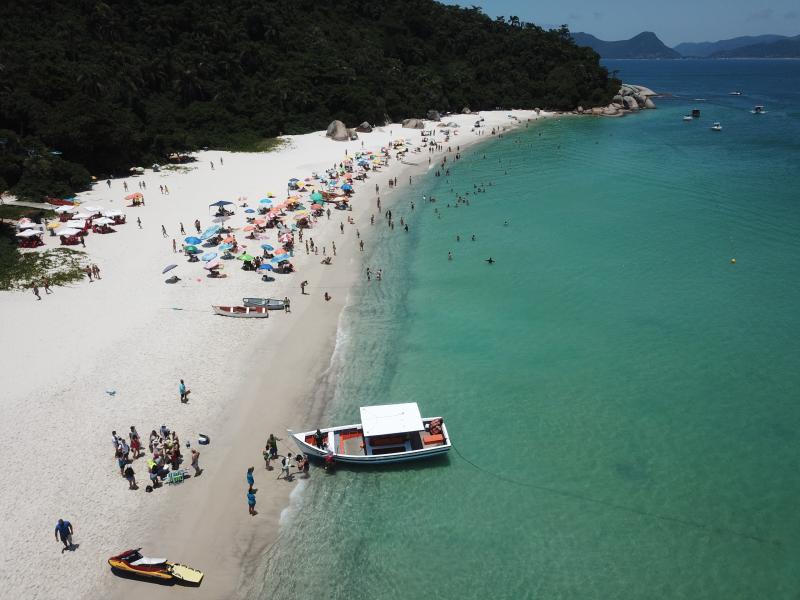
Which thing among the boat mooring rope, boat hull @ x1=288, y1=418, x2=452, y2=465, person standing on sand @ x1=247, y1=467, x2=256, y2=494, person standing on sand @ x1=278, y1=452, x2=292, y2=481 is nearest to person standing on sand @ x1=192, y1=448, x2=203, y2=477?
person standing on sand @ x1=247, y1=467, x2=256, y2=494

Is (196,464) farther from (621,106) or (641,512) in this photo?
(621,106)

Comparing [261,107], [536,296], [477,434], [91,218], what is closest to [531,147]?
[261,107]

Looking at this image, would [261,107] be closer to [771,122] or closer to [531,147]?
[531,147]

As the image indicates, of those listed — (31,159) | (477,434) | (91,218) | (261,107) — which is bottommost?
(477,434)

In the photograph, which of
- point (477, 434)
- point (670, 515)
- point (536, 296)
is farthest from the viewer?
point (536, 296)

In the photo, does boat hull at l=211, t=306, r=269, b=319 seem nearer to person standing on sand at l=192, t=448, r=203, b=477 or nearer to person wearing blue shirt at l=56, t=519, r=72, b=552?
person standing on sand at l=192, t=448, r=203, b=477

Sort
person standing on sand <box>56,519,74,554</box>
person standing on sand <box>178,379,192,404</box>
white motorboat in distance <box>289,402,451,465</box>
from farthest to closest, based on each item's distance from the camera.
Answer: person standing on sand <box>178,379,192,404</box> → white motorboat in distance <box>289,402,451,465</box> → person standing on sand <box>56,519,74,554</box>
